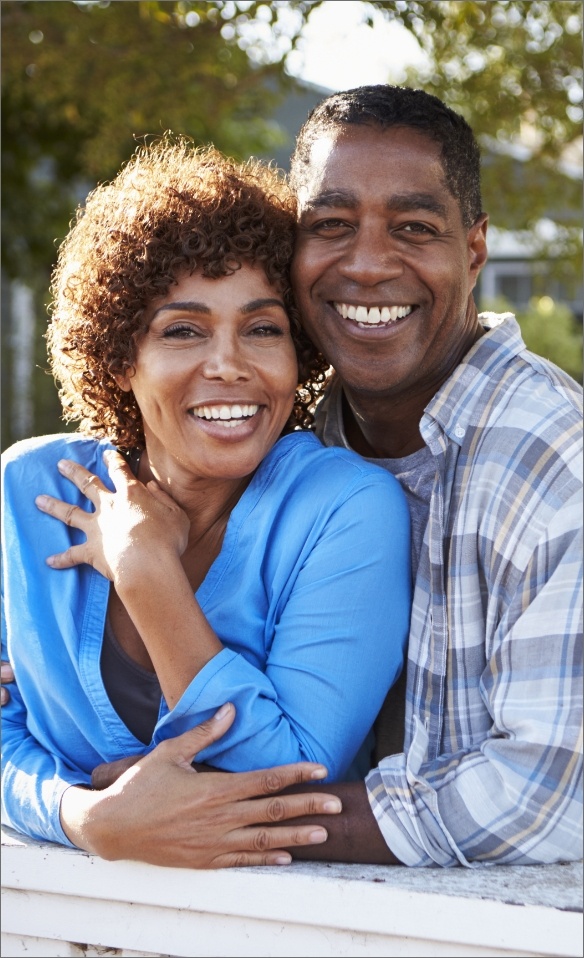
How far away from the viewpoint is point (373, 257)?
2719mm

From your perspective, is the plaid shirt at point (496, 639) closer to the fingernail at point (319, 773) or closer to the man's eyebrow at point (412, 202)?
the fingernail at point (319, 773)

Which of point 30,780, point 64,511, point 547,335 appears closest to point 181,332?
point 64,511

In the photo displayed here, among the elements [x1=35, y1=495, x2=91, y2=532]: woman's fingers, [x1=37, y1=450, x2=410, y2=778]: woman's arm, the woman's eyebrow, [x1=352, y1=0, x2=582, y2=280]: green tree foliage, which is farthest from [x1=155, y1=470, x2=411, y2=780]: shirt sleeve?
[x1=352, y1=0, x2=582, y2=280]: green tree foliage

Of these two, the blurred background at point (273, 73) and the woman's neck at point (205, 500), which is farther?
the blurred background at point (273, 73)

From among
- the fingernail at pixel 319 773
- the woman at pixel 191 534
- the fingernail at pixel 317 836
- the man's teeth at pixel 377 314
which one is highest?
the man's teeth at pixel 377 314

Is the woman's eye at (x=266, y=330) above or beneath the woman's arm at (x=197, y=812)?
above

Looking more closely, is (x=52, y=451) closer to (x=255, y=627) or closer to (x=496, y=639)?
(x=255, y=627)

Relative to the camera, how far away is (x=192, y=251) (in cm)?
259

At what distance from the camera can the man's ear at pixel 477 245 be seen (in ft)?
9.54

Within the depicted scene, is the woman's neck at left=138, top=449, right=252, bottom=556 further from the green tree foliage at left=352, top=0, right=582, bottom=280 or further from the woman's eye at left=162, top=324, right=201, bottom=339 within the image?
the green tree foliage at left=352, top=0, right=582, bottom=280

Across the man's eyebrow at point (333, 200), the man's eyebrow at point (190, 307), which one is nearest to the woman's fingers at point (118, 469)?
the man's eyebrow at point (190, 307)

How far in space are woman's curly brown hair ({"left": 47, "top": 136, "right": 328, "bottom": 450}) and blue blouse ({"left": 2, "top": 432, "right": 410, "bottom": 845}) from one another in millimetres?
247

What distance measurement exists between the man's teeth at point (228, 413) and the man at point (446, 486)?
30cm

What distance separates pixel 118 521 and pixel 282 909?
928 mm
